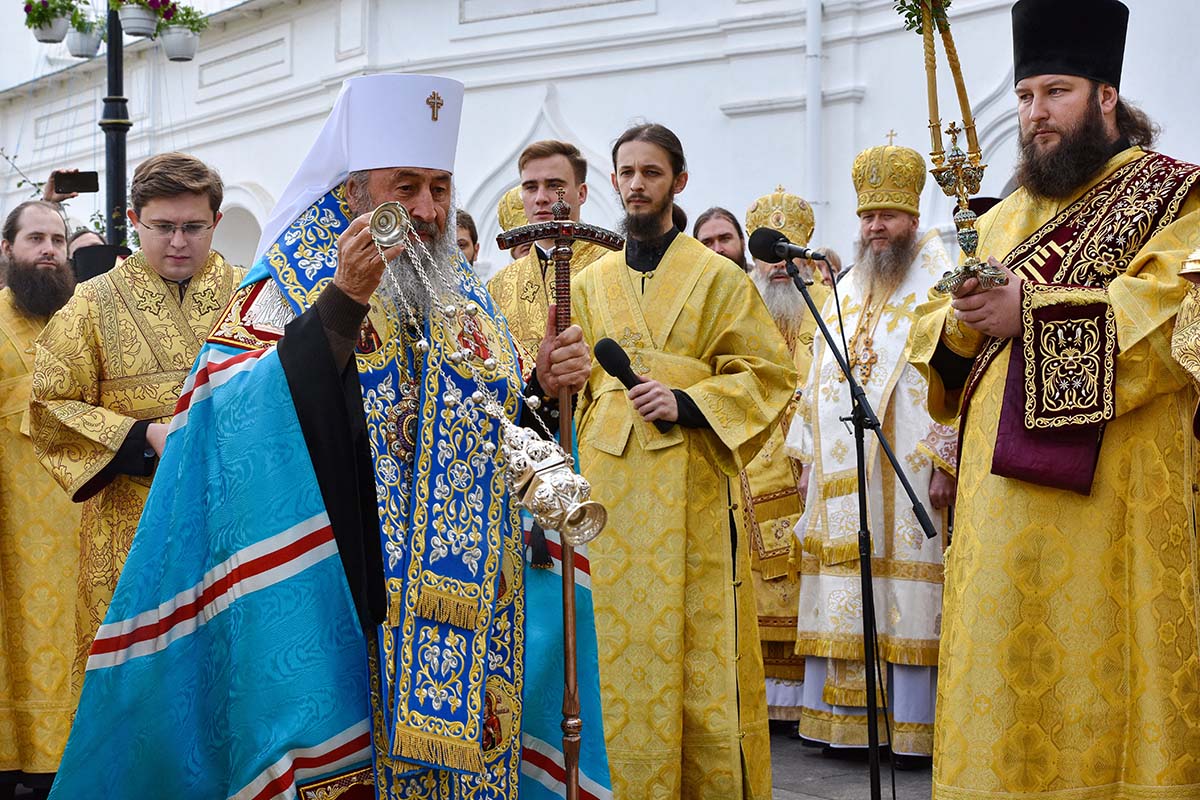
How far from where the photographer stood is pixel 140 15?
1113 centimetres

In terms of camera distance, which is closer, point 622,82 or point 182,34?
point 182,34

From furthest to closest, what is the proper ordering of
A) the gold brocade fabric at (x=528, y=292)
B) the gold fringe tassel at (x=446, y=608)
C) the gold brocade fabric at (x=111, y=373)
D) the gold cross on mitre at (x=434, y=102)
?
the gold brocade fabric at (x=528, y=292) < the gold brocade fabric at (x=111, y=373) < the gold cross on mitre at (x=434, y=102) < the gold fringe tassel at (x=446, y=608)

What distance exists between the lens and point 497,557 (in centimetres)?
372

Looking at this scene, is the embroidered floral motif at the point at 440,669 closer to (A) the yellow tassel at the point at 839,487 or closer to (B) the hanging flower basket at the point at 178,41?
(A) the yellow tassel at the point at 839,487

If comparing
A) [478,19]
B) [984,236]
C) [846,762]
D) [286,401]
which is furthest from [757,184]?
[286,401]

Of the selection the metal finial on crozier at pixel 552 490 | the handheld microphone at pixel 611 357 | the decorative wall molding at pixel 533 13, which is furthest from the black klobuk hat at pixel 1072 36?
the decorative wall molding at pixel 533 13

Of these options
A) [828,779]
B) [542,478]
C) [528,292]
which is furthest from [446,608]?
[828,779]

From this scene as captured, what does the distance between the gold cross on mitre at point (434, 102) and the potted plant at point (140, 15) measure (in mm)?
7970

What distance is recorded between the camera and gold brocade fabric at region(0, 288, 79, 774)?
6.74 m

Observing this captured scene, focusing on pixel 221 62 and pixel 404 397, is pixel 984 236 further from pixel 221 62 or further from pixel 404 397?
pixel 221 62

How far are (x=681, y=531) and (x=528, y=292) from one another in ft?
4.42

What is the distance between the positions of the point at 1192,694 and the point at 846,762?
2.83 m

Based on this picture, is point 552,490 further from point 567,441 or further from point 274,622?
point 274,622

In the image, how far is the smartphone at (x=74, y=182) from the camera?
27.0ft
